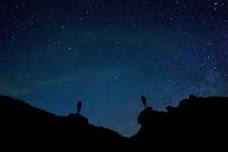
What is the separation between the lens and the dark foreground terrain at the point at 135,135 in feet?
50.5

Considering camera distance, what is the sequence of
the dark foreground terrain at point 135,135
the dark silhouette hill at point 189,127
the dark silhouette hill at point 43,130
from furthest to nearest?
the dark silhouette hill at point 189,127
the dark foreground terrain at point 135,135
the dark silhouette hill at point 43,130

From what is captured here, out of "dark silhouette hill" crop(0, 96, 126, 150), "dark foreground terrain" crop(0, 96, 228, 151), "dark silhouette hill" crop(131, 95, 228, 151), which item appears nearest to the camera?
"dark silhouette hill" crop(0, 96, 126, 150)

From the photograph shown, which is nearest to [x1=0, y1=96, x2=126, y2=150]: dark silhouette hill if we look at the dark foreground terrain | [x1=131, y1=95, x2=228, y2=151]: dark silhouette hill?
the dark foreground terrain

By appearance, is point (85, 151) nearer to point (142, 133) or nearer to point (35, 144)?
point (35, 144)

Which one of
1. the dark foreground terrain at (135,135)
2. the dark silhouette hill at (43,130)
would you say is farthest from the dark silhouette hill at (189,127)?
the dark silhouette hill at (43,130)

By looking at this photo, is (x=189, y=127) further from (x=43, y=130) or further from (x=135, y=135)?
(x=43, y=130)

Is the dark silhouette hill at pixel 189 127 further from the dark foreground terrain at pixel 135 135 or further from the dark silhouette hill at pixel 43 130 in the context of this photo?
the dark silhouette hill at pixel 43 130

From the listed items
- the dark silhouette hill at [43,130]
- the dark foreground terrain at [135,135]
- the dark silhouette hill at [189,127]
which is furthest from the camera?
the dark silhouette hill at [189,127]

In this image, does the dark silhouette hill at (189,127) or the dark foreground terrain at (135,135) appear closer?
the dark foreground terrain at (135,135)

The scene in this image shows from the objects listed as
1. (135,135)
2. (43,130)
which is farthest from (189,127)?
(43,130)

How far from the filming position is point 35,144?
15.1m

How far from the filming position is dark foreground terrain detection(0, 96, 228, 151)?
15.4m

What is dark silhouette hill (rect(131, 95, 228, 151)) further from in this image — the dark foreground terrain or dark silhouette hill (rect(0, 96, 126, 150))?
dark silhouette hill (rect(0, 96, 126, 150))

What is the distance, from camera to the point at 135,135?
23.9 m
